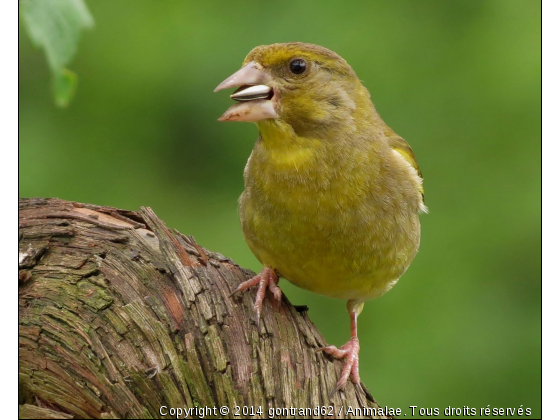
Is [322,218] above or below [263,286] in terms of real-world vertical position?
above

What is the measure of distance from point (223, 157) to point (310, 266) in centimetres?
307

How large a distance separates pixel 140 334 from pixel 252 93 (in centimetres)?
122

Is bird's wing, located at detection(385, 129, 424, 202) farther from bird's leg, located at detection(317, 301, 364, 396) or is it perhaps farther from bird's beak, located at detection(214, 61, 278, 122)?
bird's leg, located at detection(317, 301, 364, 396)

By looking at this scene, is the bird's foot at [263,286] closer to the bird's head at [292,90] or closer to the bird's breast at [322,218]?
the bird's breast at [322,218]

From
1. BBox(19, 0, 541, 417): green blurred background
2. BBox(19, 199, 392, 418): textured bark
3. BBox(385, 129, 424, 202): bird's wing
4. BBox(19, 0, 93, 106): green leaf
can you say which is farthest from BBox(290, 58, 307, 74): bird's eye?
BBox(19, 0, 541, 417): green blurred background

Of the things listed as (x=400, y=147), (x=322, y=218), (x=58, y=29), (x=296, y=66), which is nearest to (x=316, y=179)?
(x=322, y=218)

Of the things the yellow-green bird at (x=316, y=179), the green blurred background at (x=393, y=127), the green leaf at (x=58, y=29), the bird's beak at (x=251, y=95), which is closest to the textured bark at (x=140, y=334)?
the yellow-green bird at (x=316, y=179)

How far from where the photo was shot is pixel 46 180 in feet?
19.5

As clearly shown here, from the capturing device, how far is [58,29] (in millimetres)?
2203

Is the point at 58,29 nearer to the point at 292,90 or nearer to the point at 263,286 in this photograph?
the point at 292,90

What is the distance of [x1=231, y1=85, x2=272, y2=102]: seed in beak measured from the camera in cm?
351

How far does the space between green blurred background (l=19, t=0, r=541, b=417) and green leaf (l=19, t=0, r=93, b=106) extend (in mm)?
Result: 3660

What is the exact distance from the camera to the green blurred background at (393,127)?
19.2 feet

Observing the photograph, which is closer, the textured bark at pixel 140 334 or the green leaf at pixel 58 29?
the green leaf at pixel 58 29
